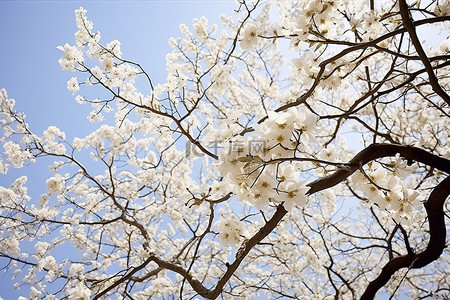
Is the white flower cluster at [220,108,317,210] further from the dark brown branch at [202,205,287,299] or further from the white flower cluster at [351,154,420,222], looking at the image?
the white flower cluster at [351,154,420,222]

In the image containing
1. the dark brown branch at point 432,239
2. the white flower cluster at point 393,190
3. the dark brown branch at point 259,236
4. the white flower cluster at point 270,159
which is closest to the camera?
the white flower cluster at point 270,159

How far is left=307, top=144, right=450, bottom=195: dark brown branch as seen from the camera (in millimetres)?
1515

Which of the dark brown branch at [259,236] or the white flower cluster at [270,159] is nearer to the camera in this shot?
the white flower cluster at [270,159]

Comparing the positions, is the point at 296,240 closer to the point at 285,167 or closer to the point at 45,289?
the point at 45,289

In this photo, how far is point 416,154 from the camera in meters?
1.66

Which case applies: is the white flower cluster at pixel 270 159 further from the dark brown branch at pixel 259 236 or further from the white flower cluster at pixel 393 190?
the white flower cluster at pixel 393 190

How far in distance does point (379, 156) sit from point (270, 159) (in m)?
0.79

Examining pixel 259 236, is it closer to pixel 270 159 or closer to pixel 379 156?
pixel 270 159

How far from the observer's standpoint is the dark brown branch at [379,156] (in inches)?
59.6

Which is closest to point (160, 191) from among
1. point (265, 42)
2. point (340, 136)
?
point (265, 42)

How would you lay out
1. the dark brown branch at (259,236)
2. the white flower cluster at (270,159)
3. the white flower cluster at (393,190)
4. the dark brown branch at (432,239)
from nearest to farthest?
the white flower cluster at (270,159) → the white flower cluster at (393,190) → the dark brown branch at (259,236) → the dark brown branch at (432,239)

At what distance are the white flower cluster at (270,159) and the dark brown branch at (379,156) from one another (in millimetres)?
296

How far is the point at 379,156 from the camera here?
5.34 feet

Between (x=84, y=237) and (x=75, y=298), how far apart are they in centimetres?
247
